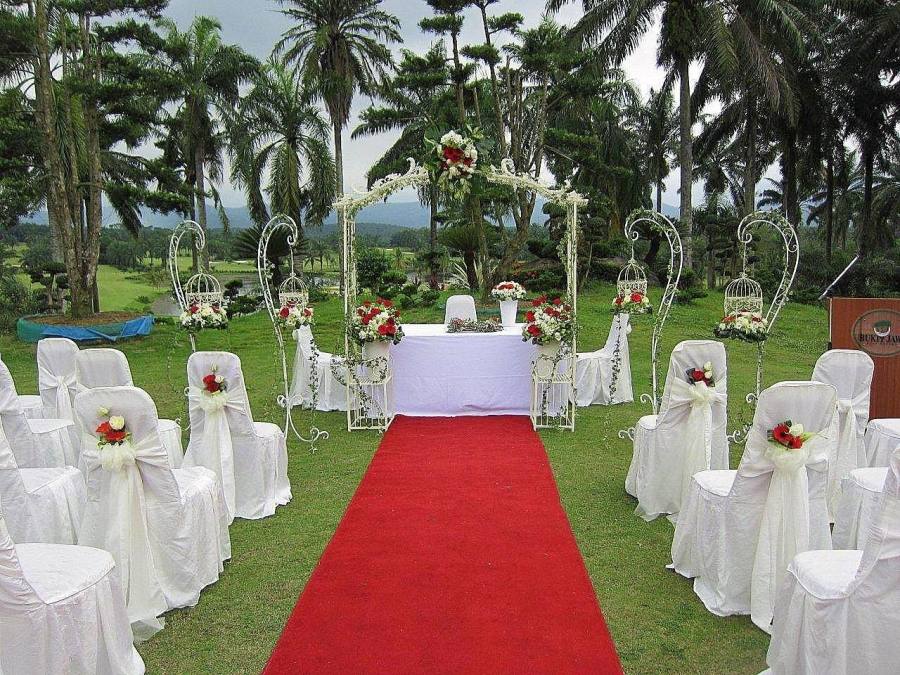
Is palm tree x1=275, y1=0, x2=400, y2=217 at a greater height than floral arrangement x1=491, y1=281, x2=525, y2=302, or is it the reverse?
palm tree x1=275, y1=0, x2=400, y2=217

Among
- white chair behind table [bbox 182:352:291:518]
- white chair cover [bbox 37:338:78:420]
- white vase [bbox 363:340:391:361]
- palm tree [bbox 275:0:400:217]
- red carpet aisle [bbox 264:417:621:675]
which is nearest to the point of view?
red carpet aisle [bbox 264:417:621:675]

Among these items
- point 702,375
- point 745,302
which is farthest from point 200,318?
point 745,302

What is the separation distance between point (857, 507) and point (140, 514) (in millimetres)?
3508

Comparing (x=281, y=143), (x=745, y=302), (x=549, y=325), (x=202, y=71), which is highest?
(x=202, y=71)

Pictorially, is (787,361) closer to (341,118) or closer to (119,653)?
(119,653)

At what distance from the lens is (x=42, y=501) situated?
3369 millimetres

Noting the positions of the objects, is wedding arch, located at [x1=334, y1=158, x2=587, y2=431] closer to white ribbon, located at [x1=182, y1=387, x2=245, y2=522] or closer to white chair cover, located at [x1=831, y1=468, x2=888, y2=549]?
white ribbon, located at [x1=182, y1=387, x2=245, y2=522]

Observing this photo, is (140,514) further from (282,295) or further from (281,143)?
(281,143)

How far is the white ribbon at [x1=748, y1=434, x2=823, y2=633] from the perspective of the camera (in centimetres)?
294

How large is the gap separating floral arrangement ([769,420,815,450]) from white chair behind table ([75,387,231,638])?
2.72 metres

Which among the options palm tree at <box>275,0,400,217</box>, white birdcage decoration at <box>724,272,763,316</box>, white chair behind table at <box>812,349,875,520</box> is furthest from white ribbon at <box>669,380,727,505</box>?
palm tree at <box>275,0,400,217</box>

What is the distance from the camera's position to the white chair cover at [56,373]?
198 inches

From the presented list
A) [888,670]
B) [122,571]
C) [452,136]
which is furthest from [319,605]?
[452,136]

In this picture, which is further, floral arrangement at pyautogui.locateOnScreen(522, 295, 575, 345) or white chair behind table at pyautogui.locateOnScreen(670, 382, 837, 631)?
floral arrangement at pyautogui.locateOnScreen(522, 295, 575, 345)
